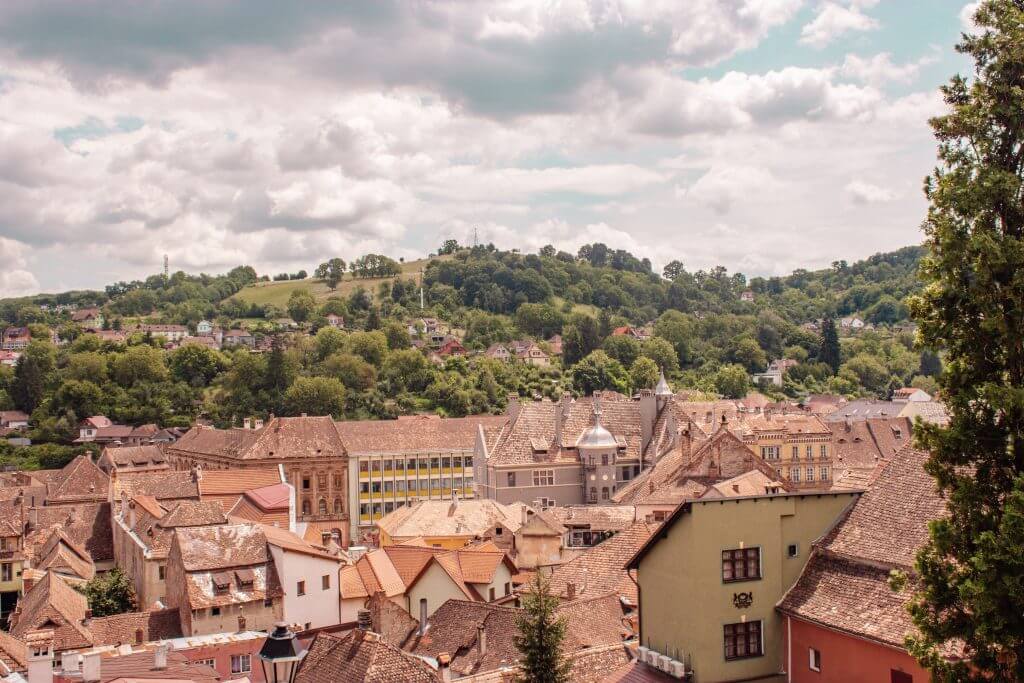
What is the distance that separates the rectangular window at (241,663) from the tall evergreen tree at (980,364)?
2559cm

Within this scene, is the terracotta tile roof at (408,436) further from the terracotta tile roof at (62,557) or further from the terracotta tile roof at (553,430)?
the terracotta tile roof at (62,557)

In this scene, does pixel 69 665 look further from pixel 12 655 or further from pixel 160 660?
pixel 12 655

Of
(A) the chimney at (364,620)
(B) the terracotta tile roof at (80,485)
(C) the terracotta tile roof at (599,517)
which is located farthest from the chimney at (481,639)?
(B) the terracotta tile roof at (80,485)

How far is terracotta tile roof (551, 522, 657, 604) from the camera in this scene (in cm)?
3644

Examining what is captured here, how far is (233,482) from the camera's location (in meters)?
59.7

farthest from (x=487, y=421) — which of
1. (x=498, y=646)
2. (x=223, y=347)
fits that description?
(x=223, y=347)

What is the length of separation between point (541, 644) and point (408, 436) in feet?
213

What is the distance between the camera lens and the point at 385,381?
497ft

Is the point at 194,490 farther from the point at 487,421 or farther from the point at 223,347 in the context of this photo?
the point at 223,347

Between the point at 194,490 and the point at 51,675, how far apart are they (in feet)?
108

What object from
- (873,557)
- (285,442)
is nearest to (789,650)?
(873,557)

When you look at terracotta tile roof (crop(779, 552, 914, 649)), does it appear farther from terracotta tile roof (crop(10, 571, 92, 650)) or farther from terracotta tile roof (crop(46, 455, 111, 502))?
terracotta tile roof (crop(46, 455, 111, 502))

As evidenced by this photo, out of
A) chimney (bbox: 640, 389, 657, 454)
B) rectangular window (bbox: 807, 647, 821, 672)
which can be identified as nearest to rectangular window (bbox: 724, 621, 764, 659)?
rectangular window (bbox: 807, 647, 821, 672)

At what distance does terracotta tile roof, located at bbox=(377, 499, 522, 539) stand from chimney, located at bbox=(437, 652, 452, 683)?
18236 millimetres
